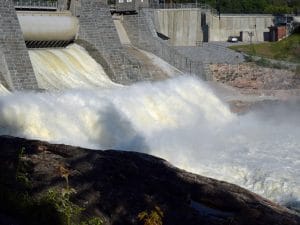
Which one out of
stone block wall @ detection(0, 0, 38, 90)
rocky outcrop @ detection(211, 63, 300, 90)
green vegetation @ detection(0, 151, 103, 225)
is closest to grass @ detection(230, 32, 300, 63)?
rocky outcrop @ detection(211, 63, 300, 90)

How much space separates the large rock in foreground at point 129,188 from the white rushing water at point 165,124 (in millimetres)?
4787

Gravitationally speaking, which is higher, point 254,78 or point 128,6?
point 128,6

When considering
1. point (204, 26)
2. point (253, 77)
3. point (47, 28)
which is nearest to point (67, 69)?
point (47, 28)

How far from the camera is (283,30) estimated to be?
1721 inches

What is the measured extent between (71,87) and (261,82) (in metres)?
11.5

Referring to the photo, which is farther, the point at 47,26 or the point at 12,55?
the point at 47,26

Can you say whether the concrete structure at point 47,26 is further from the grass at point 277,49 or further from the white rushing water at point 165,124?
the grass at point 277,49

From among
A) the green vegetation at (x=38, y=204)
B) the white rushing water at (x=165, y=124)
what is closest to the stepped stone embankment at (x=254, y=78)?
the white rushing water at (x=165, y=124)

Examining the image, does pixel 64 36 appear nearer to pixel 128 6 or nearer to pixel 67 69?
pixel 67 69

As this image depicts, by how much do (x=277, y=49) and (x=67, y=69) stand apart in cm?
2134

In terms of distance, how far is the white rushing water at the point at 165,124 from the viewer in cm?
1352

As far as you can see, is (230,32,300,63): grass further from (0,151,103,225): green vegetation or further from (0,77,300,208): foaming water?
(0,151,103,225): green vegetation

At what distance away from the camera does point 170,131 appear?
1834 cm

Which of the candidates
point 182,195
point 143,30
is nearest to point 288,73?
point 143,30
